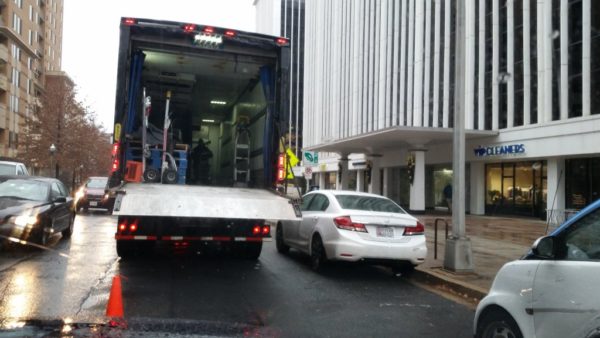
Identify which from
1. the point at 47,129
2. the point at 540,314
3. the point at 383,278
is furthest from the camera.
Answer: the point at 47,129

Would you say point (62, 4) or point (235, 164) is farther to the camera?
point (62, 4)

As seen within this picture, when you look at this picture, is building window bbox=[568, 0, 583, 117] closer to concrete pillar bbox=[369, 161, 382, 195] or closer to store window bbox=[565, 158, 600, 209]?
store window bbox=[565, 158, 600, 209]

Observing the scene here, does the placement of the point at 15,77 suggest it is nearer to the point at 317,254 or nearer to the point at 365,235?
the point at 317,254

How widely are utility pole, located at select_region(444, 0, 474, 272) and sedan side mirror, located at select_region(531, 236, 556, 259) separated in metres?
5.42

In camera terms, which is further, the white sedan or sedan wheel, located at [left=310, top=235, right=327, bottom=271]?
sedan wheel, located at [left=310, top=235, right=327, bottom=271]

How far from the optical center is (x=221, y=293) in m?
7.33

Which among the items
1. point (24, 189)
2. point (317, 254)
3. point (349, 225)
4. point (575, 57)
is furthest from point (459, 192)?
point (575, 57)

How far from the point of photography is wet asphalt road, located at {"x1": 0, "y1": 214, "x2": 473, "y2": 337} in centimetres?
588

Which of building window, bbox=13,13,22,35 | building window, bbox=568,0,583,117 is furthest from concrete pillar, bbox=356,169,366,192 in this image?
building window, bbox=13,13,22,35

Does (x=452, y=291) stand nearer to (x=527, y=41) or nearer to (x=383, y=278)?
(x=383, y=278)

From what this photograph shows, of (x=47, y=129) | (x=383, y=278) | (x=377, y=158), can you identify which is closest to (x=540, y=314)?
(x=383, y=278)

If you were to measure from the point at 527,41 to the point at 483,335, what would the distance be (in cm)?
2410

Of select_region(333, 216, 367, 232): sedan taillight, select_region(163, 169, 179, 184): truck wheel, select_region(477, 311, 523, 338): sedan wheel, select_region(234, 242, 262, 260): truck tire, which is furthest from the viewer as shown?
select_region(163, 169, 179, 184): truck wheel

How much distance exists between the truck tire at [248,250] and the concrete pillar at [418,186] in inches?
784
